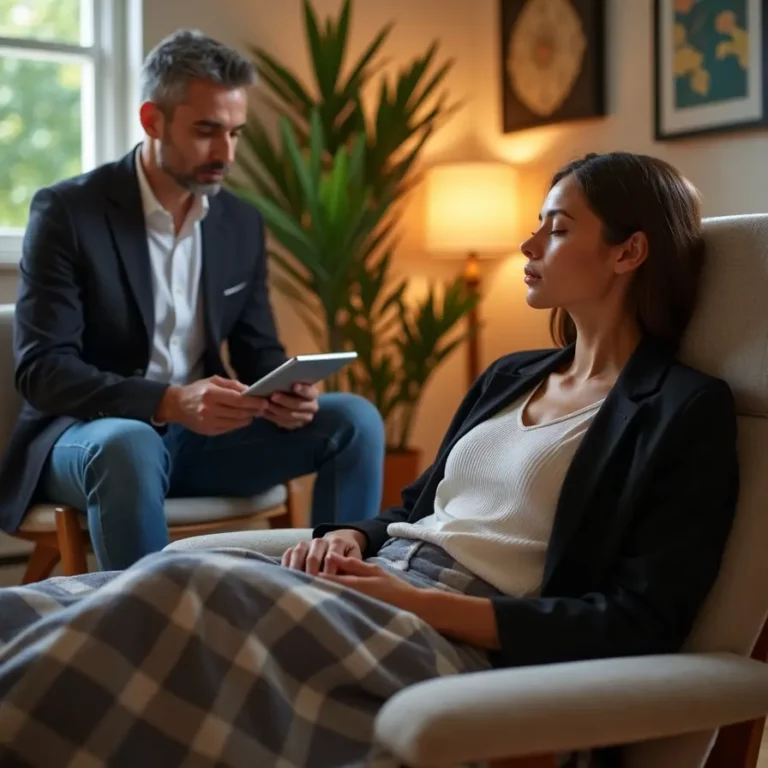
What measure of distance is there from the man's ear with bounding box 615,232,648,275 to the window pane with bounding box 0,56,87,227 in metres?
2.30

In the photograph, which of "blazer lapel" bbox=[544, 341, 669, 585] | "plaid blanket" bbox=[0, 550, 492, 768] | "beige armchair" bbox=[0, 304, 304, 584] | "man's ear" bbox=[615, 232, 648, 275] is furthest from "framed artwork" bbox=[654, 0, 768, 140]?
"plaid blanket" bbox=[0, 550, 492, 768]

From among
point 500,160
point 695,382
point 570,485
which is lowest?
point 570,485

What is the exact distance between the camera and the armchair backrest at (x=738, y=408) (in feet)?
4.39

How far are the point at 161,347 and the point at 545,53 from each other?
6.27 ft

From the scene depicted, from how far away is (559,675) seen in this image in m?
1.09

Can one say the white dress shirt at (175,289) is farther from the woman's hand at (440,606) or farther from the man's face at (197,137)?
the woman's hand at (440,606)

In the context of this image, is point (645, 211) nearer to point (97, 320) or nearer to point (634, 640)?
point (634, 640)

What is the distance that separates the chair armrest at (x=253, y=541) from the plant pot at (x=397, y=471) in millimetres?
1847

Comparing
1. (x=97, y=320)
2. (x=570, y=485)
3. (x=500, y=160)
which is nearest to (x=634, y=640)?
(x=570, y=485)

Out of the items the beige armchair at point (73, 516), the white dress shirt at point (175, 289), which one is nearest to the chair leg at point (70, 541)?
the beige armchair at point (73, 516)

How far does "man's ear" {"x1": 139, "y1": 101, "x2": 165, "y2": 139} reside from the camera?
99.8 inches

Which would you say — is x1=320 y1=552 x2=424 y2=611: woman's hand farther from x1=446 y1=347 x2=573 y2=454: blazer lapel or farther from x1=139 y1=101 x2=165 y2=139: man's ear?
x1=139 y1=101 x2=165 y2=139: man's ear

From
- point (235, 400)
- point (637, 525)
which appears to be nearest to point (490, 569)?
point (637, 525)

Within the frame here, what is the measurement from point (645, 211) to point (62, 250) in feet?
4.37
